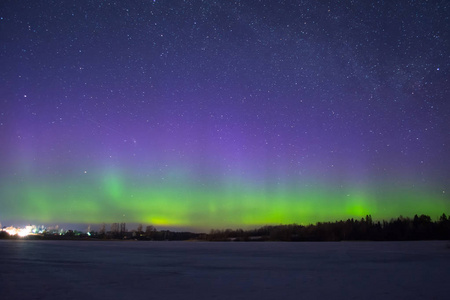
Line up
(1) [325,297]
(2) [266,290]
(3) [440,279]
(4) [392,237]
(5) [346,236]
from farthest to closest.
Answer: (5) [346,236] < (4) [392,237] < (3) [440,279] < (2) [266,290] < (1) [325,297]

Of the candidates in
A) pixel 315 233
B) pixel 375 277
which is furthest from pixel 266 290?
pixel 315 233

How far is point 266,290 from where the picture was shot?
9023 mm

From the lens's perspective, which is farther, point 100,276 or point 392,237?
point 392,237

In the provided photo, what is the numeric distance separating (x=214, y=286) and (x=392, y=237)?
131 metres

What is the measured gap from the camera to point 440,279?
37.2 ft

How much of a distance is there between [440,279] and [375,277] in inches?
78.5

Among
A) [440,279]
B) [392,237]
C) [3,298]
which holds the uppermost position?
[3,298]

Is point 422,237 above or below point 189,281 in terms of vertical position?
below

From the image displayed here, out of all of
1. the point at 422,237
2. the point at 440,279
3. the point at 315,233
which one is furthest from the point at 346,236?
the point at 440,279

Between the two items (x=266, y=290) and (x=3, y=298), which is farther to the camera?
(x=266, y=290)

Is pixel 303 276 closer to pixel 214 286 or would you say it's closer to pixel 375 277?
pixel 375 277

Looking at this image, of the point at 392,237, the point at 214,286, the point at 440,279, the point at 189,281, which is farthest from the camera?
the point at 392,237

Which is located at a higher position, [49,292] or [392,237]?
[49,292]

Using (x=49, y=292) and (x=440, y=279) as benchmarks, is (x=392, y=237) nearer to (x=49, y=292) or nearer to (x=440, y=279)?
(x=440, y=279)
